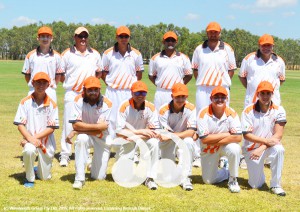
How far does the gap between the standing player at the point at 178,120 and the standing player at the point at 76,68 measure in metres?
2.14

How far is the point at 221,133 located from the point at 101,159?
80.0 inches

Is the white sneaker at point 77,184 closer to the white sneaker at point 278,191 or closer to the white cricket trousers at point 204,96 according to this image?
the white sneaker at point 278,191

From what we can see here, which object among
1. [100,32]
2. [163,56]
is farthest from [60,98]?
[100,32]

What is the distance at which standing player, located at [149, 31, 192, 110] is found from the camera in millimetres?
8961

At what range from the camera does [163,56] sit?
9.08 metres

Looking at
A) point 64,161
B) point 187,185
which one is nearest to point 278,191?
point 187,185

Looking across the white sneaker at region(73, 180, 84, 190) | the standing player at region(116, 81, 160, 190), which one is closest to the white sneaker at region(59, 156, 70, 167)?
the standing player at region(116, 81, 160, 190)

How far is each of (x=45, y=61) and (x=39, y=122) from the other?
1.99m

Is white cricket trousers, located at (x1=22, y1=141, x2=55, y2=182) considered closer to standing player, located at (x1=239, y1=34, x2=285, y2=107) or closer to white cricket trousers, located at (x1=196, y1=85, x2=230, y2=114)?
white cricket trousers, located at (x1=196, y1=85, x2=230, y2=114)

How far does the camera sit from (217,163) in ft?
23.6

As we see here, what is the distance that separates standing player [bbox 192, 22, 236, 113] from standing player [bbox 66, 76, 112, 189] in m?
2.36

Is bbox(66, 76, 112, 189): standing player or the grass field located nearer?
the grass field

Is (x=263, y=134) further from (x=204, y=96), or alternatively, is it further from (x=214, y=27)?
(x=214, y=27)

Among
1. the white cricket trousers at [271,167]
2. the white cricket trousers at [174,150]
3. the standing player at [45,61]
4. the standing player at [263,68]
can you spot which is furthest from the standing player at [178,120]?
the standing player at [45,61]
